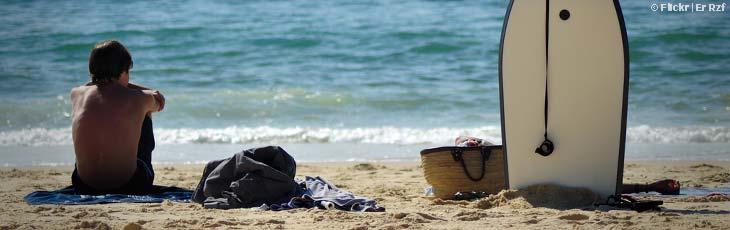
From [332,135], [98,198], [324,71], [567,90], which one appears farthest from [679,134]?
[98,198]

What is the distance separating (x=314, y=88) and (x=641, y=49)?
4.64 m

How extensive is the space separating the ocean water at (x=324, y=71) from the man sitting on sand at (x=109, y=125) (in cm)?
272

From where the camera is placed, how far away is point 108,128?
4.89m

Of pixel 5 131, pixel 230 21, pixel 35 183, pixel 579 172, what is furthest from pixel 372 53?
pixel 579 172

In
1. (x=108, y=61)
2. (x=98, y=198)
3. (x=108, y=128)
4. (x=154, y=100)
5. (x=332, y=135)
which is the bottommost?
(x=332, y=135)

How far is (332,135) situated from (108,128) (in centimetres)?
419

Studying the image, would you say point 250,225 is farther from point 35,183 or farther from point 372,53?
point 372,53

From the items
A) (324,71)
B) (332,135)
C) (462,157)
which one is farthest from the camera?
(324,71)

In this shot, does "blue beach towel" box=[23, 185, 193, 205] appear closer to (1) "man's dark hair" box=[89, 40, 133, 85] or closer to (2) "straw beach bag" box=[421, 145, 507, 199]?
(1) "man's dark hair" box=[89, 40, 133, 85]

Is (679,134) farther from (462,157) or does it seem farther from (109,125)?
(109,125)

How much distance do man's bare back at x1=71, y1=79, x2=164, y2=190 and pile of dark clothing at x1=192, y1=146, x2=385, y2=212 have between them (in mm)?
442

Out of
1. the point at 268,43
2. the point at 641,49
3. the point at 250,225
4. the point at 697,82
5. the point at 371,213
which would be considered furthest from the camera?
the point at 268,43

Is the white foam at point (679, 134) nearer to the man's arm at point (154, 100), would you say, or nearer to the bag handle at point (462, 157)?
the bag handle at point (462, 157)

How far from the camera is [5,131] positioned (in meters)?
9.41
